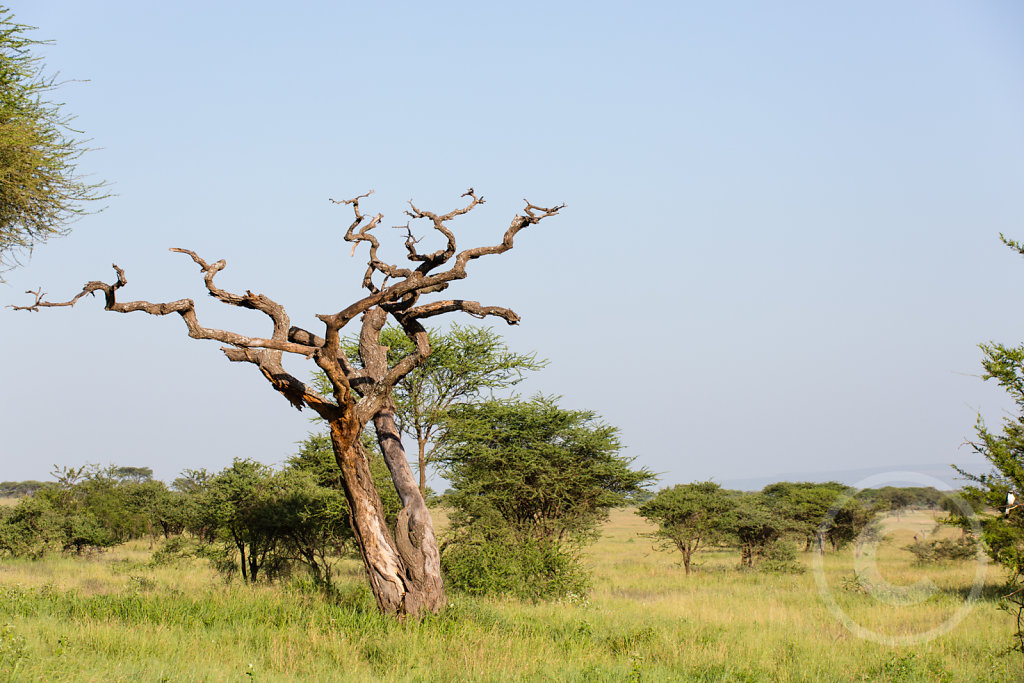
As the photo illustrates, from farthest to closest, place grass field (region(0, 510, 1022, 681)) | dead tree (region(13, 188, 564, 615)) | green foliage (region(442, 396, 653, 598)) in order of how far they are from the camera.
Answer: green foliage (region(442, 396, 653, 598)) < dead tree (region(13, 188, 564, 615)) < grass field (region(0, 510, 1022, 681))

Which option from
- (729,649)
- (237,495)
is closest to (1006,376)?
(729,649)

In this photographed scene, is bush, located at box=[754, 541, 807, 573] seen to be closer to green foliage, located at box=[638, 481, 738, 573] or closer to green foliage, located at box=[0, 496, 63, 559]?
green foliage, located at box=[638, 481, 738, 573]

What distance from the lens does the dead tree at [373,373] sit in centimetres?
997

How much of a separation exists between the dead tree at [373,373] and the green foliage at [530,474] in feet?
21.0

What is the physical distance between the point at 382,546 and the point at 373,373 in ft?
7.95

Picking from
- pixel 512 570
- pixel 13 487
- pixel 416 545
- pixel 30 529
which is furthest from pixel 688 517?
pixel 13 487

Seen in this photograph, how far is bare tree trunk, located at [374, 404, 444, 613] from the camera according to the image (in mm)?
10258

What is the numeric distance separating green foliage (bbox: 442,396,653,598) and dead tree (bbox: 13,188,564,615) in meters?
6.39

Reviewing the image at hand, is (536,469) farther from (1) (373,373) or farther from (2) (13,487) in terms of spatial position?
(2) (13,487)

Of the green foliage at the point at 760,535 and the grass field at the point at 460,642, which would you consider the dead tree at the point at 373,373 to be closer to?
the grass field at the point at 460,642

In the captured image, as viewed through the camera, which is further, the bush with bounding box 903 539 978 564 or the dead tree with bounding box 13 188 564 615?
the bush with bounding box 903 539 978 564

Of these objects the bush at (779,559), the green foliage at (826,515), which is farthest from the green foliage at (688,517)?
the green foliage at (826,515)

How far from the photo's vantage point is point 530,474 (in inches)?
826

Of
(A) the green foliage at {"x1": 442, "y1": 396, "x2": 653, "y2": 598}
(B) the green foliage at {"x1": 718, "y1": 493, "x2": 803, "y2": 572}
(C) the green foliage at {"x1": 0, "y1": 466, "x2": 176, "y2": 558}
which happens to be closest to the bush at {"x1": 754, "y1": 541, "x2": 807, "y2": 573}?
(B) the green foliage at {"x1": 718, "y1": 493, "x2": 803, "y2": 572}
